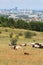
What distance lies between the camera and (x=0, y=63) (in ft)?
64.6

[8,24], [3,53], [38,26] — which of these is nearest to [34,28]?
[38,26]

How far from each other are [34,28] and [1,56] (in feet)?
258

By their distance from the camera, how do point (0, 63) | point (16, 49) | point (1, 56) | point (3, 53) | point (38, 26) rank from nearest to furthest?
point (0, 63)
point (1, 56)
point (3, 53)
point (16, 49)
point (38, 26)

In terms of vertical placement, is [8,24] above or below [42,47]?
below

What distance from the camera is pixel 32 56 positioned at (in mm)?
24578

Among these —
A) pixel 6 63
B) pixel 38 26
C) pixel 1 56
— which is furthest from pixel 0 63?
pixel 38 26

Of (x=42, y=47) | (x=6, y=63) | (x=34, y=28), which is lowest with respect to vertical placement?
(x=34, y=28)

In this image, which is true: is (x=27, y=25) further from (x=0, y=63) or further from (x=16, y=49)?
(x=0, y=63)

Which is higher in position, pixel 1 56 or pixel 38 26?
pixel 1 56

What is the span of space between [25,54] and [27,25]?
259 feet

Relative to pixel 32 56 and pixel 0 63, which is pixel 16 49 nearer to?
pixel 32 56

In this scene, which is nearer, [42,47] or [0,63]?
[0,63]

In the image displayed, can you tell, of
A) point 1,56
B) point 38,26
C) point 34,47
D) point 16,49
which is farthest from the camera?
point 38,26

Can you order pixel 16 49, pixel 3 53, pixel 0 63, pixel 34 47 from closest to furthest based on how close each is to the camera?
1. pixel 0 63
2. pixel 3 53
3. pixel 16 49
4. pixel 34 47
